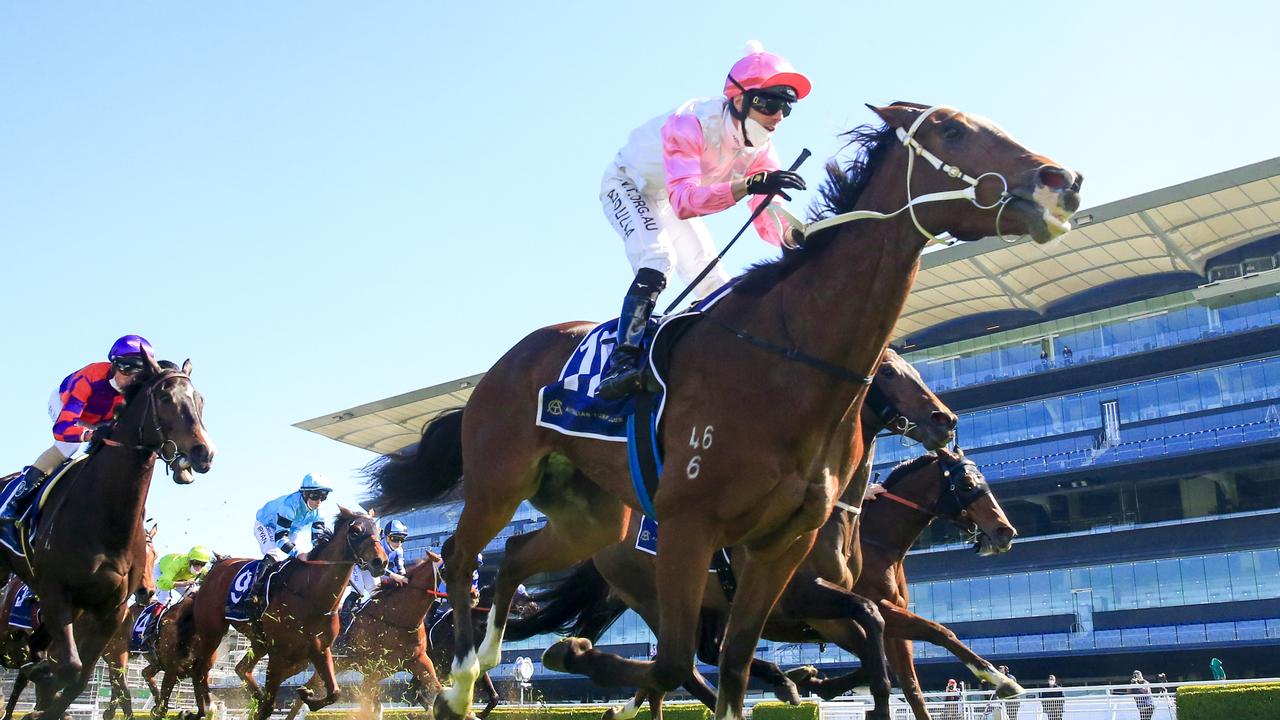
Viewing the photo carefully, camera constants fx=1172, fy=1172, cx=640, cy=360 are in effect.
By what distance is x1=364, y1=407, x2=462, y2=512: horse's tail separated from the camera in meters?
7.28

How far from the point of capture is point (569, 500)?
6160 mm

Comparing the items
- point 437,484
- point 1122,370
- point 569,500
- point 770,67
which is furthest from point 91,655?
point 1122,370

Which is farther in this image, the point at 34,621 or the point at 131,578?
the point at 34,621

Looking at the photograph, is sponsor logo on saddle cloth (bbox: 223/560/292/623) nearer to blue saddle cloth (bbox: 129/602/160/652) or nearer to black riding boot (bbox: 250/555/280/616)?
black riding boot (bbox: 250/555/280/616)

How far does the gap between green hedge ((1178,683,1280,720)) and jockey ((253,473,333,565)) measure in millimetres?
9208

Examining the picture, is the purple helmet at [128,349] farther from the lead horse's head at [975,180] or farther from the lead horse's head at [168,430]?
the lead horse's head at [975,180]

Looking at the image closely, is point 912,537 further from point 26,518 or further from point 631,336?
point 26,518

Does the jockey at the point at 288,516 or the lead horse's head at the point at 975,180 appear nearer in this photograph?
the lead horse's head at the point at 975,180

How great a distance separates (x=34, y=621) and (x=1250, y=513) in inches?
1265

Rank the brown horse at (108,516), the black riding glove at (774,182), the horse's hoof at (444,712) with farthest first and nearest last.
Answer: the brown horse at (108,516), the horse's hoof at (444,712), the black riding glove at (774,182)

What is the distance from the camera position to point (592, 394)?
17.9 feet

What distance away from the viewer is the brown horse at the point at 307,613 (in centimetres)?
1164

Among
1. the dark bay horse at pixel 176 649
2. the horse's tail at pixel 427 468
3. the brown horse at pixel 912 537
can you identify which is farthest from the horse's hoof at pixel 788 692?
the dark bay horse at pixel 176 649

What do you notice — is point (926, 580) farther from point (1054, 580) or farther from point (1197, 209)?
point (1197, 209)
